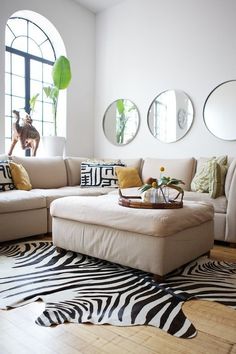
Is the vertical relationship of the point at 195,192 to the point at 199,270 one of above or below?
above

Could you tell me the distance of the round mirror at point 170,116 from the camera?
4.04 meters

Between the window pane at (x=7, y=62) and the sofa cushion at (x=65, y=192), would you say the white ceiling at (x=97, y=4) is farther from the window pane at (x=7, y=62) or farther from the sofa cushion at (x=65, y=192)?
the sofa cushion at (x=65, y=192)

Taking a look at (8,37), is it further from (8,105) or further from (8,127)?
(8,127)

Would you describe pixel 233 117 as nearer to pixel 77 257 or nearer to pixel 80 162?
pixel 80 162

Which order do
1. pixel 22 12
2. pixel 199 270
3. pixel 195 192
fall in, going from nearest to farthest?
pixel 199 270 < pixel 195 192 < pixel 22 12

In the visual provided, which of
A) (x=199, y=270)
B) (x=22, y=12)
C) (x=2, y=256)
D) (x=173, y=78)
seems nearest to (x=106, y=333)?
(x=199, y=270)

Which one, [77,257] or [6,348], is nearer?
[6,348]

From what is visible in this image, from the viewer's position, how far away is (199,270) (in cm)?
Answer: 222

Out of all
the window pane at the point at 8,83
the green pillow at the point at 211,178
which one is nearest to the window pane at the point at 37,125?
the window pane at the point at 8,83

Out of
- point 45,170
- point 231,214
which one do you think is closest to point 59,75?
point 45,170

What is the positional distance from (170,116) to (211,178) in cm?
135

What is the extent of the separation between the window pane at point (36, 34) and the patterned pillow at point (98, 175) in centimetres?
202

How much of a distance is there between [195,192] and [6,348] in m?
2.49

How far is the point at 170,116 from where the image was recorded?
420 cm
